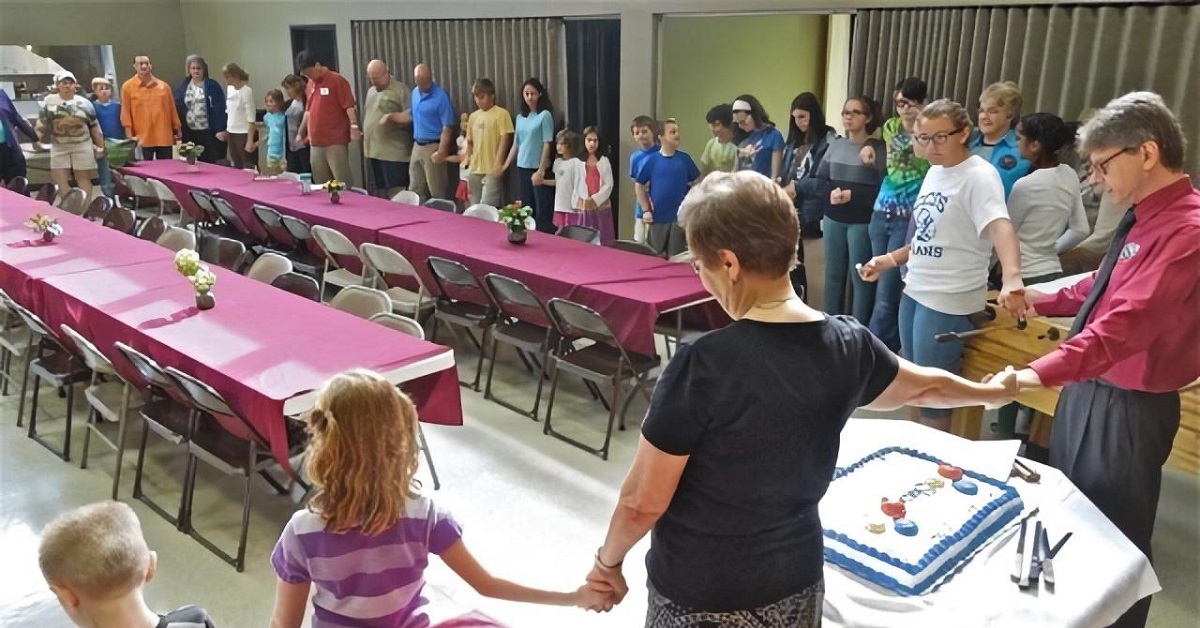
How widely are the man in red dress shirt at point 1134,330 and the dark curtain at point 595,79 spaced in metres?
6.18

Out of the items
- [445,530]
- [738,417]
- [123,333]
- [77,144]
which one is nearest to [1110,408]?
[738,417]

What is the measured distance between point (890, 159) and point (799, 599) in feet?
12.6

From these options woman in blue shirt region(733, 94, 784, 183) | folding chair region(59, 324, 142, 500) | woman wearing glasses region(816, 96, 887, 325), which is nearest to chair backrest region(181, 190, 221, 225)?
folding chair region(59, 324, 142, 500)

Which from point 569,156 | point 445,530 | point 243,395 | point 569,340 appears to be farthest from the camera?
point 569,156

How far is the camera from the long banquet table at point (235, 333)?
333 centimetres

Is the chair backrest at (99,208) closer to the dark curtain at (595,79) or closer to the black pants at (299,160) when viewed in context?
the black pants at (299,160)

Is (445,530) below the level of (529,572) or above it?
above

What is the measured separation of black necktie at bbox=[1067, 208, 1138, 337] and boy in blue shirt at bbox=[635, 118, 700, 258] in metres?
4.13

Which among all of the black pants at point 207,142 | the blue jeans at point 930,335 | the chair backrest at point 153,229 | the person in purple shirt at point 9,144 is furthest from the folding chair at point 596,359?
the black pants at point 207,142

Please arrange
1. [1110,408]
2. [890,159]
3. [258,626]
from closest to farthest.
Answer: [1110,408], [258,626], [890,159]

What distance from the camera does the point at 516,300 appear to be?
15.5 feet

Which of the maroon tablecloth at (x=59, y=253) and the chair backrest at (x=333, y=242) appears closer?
the maroon tablecloth at (x=59, y=253)

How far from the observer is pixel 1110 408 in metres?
2.35

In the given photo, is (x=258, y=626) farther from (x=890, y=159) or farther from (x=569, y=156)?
(x=569, y=156)
